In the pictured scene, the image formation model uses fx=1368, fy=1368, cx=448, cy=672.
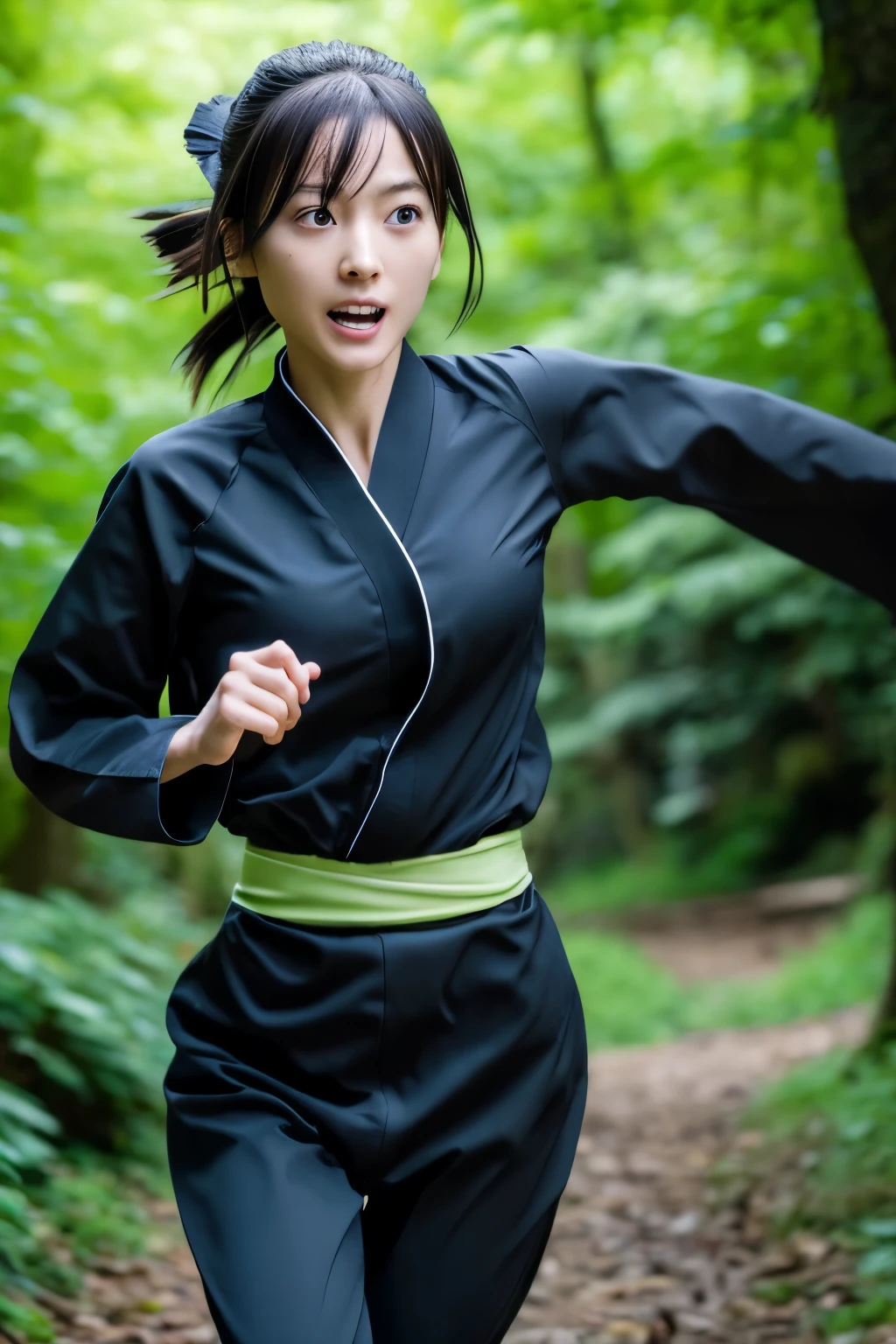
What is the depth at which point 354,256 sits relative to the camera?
168 centimetres

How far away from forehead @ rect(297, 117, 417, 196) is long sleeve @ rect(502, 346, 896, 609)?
319 millimetres

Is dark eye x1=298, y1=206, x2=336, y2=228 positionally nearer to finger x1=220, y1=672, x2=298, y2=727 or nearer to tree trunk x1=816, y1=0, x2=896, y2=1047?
finger x1=220, y1=672, x2=298, y2=727

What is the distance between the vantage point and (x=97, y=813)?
161 cm

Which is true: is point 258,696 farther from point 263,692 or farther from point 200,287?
point 200,287

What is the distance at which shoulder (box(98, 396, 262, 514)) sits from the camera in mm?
1696

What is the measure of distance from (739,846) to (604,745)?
1.97 meters

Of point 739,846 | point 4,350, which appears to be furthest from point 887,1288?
point 739,846

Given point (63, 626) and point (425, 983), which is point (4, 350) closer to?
point (63, 626)

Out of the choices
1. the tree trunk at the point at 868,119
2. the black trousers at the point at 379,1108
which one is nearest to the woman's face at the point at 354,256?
the black trousers at the point at 379,1108

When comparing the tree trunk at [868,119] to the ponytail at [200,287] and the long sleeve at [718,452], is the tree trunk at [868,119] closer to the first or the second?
the long sleeve at [718,452]

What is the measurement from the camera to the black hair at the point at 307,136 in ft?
5.49

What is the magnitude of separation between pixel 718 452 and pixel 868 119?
1464 millimetres

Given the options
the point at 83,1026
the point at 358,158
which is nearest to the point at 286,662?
the point at 358,158

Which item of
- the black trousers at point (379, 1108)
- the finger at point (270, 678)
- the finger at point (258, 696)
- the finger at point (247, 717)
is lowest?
the black trousers at point (379, 1108)
